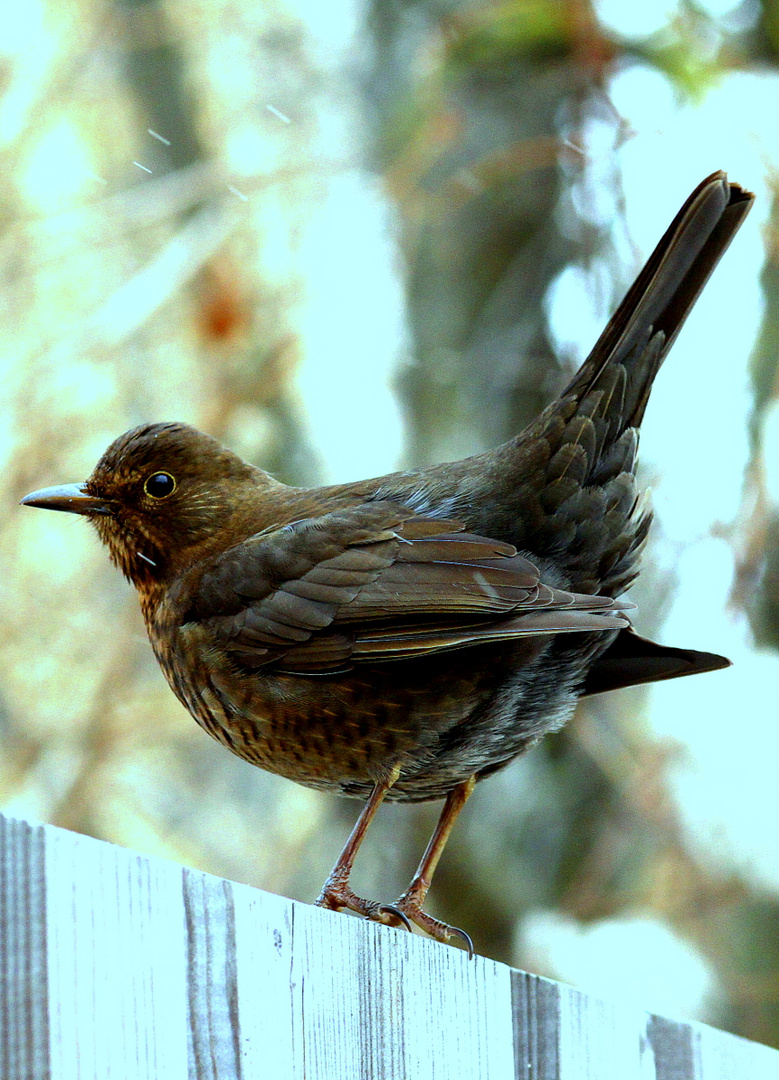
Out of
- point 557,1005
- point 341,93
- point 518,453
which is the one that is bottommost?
point 557,1005

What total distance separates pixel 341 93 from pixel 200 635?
3.99m

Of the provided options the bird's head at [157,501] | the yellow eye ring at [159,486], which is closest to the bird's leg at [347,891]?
the bird's head at [157,501]

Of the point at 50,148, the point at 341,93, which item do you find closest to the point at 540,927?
the point at 341,93

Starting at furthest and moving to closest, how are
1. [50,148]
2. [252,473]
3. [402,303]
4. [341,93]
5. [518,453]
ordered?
[50,148], [341,93], [402,303], [252,473], [518,453]

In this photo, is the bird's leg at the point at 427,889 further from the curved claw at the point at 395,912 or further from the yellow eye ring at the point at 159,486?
the yellow eye ring at the point at 159,486

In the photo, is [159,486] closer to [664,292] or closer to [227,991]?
[664,292]

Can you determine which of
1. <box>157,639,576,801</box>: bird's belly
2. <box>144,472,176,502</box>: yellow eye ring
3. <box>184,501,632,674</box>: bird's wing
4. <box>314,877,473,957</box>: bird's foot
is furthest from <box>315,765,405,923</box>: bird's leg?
<box>144,472,176,502</box>: yellow eye ring

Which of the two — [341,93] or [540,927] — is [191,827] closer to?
[540,927]

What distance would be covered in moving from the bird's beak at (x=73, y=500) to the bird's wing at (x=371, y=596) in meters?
0.30

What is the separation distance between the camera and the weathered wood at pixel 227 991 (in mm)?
1285

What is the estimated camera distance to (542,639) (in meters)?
2.31

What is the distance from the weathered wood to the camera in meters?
1.29

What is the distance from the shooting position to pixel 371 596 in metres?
2.34

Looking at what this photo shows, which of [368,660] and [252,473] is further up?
[252,473]
